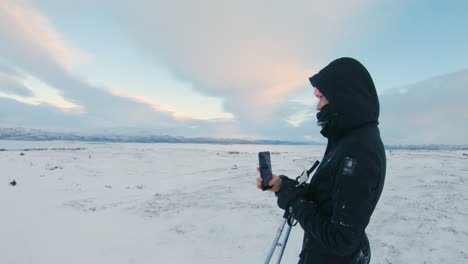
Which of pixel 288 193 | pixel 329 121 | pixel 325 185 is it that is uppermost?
pixel 329 121

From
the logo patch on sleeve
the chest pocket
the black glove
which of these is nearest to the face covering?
the chest pocket

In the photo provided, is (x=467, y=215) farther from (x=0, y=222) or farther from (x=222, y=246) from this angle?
(x=0, y=222)

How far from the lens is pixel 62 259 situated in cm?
570

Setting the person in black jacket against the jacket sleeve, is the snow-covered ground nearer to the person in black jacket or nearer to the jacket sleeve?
the person in black jacket

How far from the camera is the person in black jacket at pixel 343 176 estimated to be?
1.77 metres

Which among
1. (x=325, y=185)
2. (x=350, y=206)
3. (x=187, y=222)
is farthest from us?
(x=187, y=222)

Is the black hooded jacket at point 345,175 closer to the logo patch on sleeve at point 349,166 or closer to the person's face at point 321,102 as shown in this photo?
the logo patch on sleeve at point 349,166

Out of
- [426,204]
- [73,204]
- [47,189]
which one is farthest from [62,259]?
[426,204]

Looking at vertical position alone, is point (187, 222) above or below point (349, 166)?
below

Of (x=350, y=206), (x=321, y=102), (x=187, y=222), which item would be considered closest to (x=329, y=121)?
(x=321, y=102)

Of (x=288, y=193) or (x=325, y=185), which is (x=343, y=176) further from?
(x=288, y=193)

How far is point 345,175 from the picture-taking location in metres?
1.78

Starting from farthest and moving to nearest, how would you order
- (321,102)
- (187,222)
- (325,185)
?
(187,222) < (321,102) < (325,185)

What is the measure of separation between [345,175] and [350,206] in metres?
0.21
